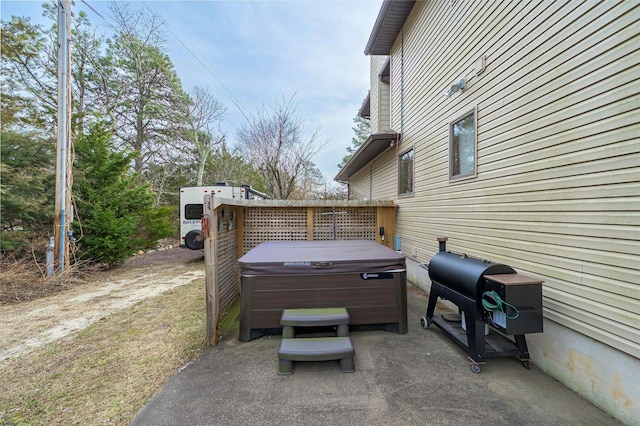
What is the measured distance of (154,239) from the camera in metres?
9.16

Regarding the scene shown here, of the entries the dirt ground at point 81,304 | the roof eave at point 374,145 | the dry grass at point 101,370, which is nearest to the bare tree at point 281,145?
the roof eave at point 374,145

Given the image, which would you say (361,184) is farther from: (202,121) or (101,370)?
(202,121)

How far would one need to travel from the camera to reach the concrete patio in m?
Result: 1.83

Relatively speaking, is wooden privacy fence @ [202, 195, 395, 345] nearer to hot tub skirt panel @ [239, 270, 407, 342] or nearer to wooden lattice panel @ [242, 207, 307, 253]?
wooden lattice panel @ [242, 207, 307, 253]

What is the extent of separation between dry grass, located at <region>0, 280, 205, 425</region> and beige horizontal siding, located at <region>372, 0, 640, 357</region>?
3582 mm

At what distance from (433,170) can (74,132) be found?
8.52 metres

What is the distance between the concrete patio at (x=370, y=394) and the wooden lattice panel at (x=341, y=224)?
10.0ft

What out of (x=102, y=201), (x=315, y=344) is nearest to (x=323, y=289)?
(x=315, y=344)

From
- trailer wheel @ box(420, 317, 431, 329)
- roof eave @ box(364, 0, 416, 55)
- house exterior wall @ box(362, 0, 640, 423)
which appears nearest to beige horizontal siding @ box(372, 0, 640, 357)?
house exterior wall @ box(362, 0, 640, 423)

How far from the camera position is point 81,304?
4.27 m

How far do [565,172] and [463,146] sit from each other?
1754 millimetres

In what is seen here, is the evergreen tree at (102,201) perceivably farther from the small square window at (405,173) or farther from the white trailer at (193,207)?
the small square window at (405,173)

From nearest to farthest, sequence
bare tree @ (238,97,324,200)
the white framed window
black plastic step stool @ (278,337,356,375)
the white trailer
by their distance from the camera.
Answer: black plastic step stool @ (278,337,356,375) → the white framed window → the white trailer → bare tree @ (238,97,324,200)

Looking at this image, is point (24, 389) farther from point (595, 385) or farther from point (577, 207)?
point (577, 207)
